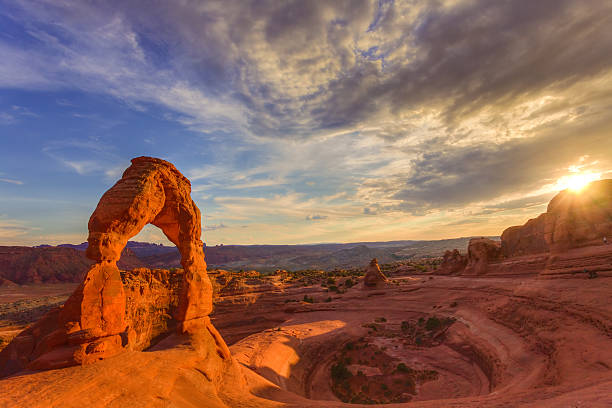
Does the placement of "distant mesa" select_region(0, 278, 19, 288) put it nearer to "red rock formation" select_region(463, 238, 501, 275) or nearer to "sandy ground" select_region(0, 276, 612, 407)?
"sandy ground" select_region(0, 276, 612, 407)

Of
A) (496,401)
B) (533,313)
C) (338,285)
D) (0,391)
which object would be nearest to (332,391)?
(496,401)

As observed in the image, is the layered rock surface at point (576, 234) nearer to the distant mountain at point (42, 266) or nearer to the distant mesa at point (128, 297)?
the distant mesa at point (128, 297)

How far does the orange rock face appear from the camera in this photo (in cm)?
702

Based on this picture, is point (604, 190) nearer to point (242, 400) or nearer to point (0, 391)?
point (242, 400)

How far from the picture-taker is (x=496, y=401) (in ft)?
26.1

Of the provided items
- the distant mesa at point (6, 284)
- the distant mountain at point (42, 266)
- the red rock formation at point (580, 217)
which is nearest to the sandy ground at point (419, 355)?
the red rock formation at point (580, 217)

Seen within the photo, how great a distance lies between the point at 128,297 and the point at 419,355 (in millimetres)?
17782

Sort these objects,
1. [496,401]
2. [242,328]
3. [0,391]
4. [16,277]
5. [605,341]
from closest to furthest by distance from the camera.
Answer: [0,391] < [496,401] < [605,341] < [242,328] < [16,277]

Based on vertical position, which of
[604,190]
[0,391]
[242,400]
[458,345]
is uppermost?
[604,190]

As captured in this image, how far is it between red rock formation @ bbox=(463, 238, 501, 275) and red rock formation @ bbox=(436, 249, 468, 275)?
3.58 meters

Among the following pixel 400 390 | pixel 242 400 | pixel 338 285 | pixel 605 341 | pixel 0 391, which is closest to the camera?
pixel 0 391

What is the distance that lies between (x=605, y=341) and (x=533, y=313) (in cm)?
490

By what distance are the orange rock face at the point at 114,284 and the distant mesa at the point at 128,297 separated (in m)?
0.02

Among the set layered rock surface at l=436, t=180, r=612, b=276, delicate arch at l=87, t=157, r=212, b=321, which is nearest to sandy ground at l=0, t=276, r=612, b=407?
layered rock surface at l=436, t=180, r=612, b=276
